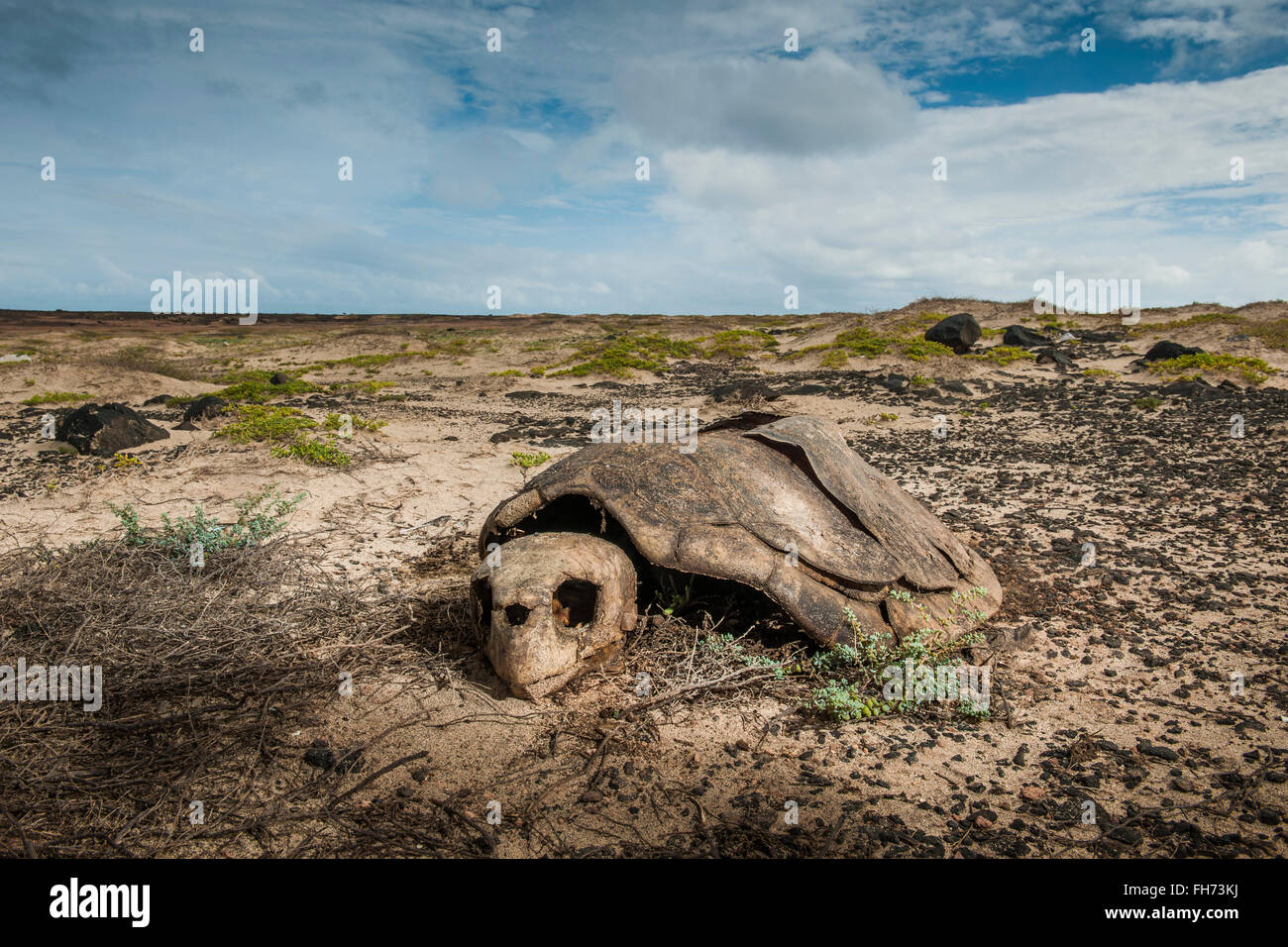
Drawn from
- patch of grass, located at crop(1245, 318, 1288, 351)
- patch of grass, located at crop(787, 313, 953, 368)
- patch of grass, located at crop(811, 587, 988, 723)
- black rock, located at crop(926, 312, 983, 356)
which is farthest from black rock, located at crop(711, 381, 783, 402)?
patch of grass, located at crop(1245, 318, 1288, 351)

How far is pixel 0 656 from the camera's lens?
4824 millimetres

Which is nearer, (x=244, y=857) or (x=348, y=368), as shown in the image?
(x=244, y=857)

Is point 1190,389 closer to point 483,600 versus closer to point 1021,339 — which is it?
point 1021,339

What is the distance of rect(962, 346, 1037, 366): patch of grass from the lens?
2214 centimetres

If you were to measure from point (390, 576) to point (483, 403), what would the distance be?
509 inches

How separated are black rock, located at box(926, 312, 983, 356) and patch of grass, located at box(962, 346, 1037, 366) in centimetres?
84

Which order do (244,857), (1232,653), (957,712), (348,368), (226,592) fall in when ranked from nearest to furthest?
(244,857), (957,712), (1232,653), (226,592), (348,368)

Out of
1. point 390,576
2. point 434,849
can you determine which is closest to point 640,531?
point 434,849

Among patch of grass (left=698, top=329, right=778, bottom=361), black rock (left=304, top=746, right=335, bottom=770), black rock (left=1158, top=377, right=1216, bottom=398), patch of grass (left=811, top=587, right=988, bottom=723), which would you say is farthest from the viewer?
patch of grass (left=698, top=329, right=778, bottom=361)

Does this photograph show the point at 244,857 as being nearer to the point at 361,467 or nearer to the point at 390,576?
the point at 390,576

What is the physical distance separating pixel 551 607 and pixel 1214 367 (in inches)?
832

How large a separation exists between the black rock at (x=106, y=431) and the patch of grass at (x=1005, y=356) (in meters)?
21.3

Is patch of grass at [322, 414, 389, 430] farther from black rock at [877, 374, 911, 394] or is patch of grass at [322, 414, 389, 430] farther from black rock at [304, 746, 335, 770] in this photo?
black rock at [877, 374, 911, 394]

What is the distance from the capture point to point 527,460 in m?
11.3
